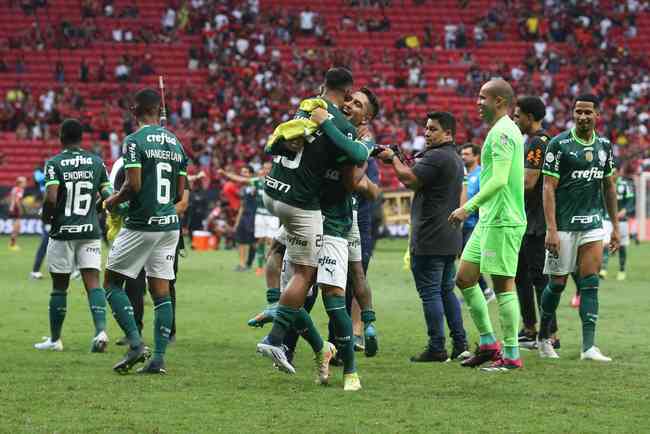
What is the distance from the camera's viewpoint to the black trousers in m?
11.3

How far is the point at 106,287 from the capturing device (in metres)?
9.56

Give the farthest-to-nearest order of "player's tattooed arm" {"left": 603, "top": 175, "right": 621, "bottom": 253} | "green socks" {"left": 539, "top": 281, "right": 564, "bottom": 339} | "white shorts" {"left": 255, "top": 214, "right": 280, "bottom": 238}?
"white shorts" {"left": 255, "top": 214, "right": 280, "bottom": 238}
"green socks" {"left": 539, "top": 281, "right": 564, "bottom": 339}
"player's tattooed arm" {"left": 603, "top": 175, "right": 621, "bottom": 253}

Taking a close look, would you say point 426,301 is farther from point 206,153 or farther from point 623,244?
point 206,153

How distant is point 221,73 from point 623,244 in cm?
2577

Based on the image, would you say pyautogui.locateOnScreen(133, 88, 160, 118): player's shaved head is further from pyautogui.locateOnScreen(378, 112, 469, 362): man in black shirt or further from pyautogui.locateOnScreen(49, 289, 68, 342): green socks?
pyautogui.locateOnScreen(49, 289, 68, 342): green socks

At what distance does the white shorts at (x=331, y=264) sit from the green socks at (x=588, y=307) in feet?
8.70

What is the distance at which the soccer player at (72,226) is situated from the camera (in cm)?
1092

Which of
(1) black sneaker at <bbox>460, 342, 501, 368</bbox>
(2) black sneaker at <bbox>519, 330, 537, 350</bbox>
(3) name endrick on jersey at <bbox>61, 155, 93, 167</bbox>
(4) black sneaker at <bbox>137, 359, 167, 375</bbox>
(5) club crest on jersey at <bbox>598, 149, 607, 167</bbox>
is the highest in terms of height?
(5) club crest on jersey at <bbox>598, 149, 607, 167</bbox>

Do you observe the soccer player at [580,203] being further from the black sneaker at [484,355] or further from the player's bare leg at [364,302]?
the player's bare leg at [364,302]

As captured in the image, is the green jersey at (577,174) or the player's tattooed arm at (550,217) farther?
the green jersey at (577,174)

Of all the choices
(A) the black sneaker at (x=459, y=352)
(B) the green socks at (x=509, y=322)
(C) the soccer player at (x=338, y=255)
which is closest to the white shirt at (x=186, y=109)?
(A) the black sneaker at (x=459, y=352)

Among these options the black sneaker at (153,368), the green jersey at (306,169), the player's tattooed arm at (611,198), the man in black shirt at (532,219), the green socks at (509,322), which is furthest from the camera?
the man in black shirt at (532,219)

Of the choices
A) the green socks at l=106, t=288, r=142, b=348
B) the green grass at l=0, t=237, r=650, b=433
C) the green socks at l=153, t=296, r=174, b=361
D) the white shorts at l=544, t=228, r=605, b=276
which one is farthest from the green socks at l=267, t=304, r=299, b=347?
the white shorts at l=544, t=228, r=605, b=276

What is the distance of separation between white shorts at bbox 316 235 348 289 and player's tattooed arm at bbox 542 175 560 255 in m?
2.17
